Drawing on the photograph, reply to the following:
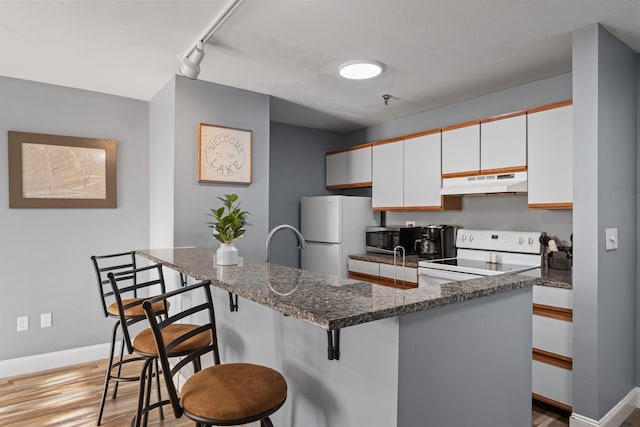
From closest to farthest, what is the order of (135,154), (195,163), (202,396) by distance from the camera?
(202,396)
(195,163)
(135,154)

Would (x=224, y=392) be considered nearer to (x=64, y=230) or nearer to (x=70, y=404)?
(x=70, y=404)

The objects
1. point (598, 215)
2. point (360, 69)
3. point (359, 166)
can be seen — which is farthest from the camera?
point (359, 166)

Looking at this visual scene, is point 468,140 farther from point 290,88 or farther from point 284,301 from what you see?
point 284,301

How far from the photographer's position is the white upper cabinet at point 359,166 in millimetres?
4379

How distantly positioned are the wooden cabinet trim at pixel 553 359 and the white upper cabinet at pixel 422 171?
1510 mm

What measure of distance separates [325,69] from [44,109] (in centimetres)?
236

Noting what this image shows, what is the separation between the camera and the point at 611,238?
7.57 ft

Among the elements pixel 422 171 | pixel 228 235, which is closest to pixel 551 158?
pixel 422 171

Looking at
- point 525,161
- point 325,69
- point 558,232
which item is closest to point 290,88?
point 325,69

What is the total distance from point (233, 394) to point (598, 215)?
84.7 inches

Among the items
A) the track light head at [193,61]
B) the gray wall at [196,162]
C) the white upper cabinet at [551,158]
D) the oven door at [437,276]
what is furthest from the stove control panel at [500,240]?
the track light head at [193,61]

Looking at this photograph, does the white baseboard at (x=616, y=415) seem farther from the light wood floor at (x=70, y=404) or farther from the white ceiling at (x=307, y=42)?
the white ceiling at (x=307, y=42)

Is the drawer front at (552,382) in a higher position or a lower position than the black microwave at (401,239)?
lower

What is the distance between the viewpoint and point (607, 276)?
89.8 inches
